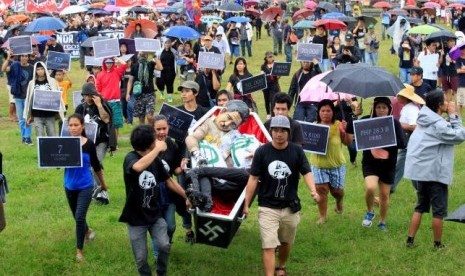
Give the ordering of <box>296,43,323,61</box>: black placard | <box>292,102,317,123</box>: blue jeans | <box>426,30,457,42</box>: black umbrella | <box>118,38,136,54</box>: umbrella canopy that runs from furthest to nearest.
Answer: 1. <box>426,30,457,42</box>: black umbrella
2. <box>118,38,136,54</box>: umbrella canopy
3. <box>296,43,323,61</box>: black placard
4. <box>292,102,317,123</box>: blue jeans

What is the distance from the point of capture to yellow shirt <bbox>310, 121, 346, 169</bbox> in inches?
353

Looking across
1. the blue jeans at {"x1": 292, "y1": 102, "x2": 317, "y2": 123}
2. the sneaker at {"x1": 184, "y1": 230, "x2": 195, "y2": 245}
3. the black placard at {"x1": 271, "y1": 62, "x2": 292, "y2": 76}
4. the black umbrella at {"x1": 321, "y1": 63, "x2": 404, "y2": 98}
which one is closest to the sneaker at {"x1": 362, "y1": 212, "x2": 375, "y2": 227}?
the black umbrella at {"x1": 321, "y1": 63, "x2": 404, "y2": 98}

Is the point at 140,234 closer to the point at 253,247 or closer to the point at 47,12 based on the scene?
the point at 253,247

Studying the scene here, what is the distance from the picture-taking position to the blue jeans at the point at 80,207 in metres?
7.97

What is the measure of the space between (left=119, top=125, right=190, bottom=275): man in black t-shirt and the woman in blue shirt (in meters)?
1.27

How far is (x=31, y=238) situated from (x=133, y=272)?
1.85 m

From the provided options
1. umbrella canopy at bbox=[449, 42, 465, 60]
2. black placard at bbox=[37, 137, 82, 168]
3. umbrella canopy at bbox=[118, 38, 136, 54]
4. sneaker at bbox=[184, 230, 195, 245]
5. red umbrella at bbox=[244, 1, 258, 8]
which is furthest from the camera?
red umbrella at bbox=[244, 1, 258, 8]

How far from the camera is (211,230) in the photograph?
7402 mm

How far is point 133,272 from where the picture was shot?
7.95 meters

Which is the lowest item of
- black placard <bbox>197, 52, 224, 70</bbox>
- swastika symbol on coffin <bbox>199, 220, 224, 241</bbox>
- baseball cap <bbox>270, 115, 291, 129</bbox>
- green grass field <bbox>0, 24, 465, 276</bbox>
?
green grass field <bbox>0, 24, 465, 276</bbox>

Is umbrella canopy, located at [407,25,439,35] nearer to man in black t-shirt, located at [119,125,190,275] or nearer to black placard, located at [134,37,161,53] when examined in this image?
black placard, located at [134,37,161,53]

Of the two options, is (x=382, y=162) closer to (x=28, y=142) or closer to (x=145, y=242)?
(x=145, y=242)

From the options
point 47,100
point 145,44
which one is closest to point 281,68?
point 145,44

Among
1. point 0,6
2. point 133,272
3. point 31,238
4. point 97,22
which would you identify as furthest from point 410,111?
point 0,6
